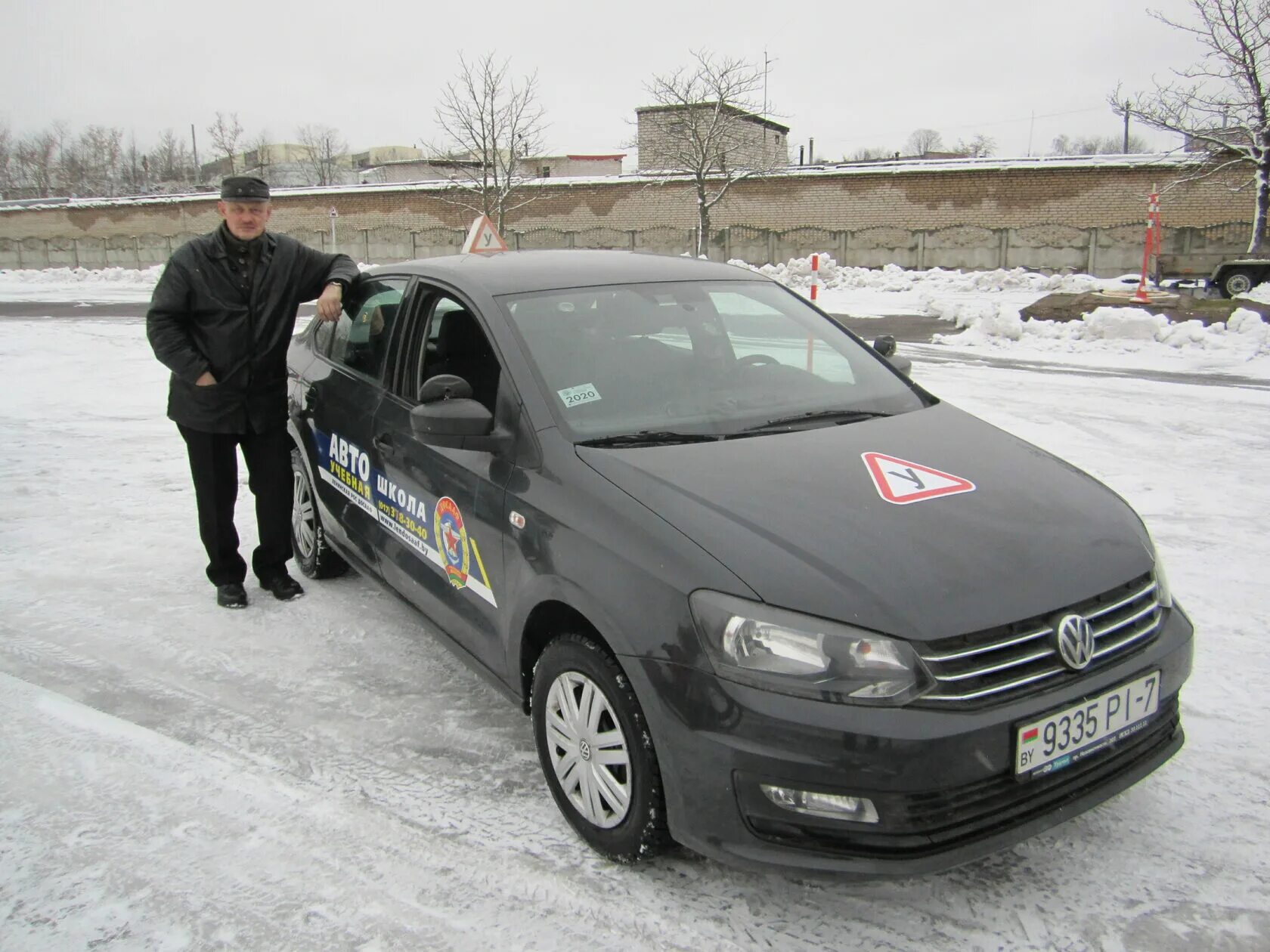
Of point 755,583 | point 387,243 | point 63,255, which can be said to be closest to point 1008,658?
point 755,583

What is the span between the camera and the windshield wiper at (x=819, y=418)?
3062 mm

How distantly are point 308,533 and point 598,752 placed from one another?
287 cm

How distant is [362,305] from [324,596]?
1.46 metres

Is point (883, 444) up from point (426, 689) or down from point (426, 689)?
up

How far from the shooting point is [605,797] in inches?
101

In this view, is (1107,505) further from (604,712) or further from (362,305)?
(362,305)

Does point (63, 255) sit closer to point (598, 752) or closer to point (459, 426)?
point (459, 426)

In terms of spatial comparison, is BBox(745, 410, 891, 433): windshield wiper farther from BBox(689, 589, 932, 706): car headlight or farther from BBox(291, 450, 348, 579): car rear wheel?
BBox(291, 450, 348, 579): car rear wheel

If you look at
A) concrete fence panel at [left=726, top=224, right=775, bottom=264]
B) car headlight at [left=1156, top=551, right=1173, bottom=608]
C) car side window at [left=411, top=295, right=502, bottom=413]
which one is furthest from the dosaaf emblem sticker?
concrete fence panel at [left=726, top=224, right=775, bottom=264]

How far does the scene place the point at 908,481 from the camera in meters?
2.69

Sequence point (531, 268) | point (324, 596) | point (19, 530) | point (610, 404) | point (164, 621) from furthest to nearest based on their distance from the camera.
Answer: point (19, 530)
point (324, 596)
point (164, 621)
point (531, 268)
point (610, 404)

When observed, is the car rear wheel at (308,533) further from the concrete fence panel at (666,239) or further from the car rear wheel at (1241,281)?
the concrete fence panel at (666,239)

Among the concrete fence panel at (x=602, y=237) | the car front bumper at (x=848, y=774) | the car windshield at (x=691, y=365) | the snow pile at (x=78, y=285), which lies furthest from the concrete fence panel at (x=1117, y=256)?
the car front bumper at (x=848, y=774)

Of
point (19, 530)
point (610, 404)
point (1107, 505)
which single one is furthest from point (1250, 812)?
point (19, 530)
